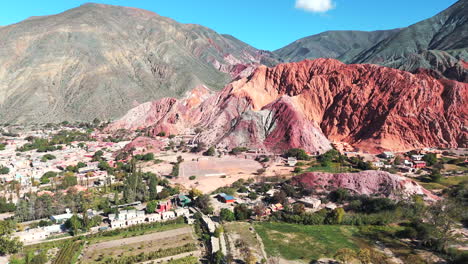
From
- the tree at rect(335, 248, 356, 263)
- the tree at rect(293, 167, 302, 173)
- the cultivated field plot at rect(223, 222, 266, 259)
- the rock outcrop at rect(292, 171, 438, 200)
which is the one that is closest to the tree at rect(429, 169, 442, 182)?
the rock outcrop at rect(292, 171, 438, 200)

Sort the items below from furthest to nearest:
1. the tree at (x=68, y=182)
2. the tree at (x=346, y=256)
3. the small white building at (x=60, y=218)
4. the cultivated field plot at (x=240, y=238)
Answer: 1. the tree at (x=68, y=182)
2. the small white building at (x=60, y=218)
3. the cultivated field plot at (x=240, y=238)
4. the tree at (x=346, y=256)

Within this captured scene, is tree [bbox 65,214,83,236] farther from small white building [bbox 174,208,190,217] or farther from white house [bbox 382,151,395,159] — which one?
white house [bbox 382,151,395,159]

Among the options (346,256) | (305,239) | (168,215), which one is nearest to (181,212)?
(168,215)

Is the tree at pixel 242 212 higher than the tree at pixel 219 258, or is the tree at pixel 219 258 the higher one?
the tree at pixel 242 212

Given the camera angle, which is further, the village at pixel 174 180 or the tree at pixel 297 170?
the tree at pixel 297 170

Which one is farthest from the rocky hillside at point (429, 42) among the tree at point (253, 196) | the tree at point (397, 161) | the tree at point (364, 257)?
the tree at point (364, 257)

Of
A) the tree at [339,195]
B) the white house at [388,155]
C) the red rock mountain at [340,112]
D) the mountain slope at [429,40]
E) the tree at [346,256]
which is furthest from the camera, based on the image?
the mountain slope at [429,40]

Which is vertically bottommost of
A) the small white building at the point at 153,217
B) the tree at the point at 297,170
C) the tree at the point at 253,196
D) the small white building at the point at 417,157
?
the small white building at the point at 153,217

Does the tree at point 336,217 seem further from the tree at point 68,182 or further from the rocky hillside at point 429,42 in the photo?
the rocky hillside at point 429,42
